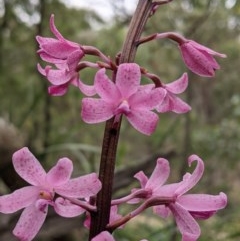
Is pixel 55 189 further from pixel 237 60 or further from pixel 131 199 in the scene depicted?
pixel 237 60

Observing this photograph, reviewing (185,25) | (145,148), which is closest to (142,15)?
(185,25)

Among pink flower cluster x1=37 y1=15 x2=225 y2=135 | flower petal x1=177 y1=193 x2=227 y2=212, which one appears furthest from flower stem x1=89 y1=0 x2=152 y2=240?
flower petal x1=177 y1=193 x2=227 y2=212

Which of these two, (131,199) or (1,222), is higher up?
(131,199)

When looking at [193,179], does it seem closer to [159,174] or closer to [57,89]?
[159,174]

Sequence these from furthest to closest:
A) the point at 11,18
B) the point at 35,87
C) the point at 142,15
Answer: the point at 11,18, the point at 35,87, the point at 142,15

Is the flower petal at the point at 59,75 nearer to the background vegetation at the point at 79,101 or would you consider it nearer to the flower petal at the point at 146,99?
the flower petal at the point at 146,99

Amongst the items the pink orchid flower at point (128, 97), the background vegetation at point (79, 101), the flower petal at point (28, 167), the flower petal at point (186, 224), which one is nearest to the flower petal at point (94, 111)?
the pink orchid flower at point (128, 97)

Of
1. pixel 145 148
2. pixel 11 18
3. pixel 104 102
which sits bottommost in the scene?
pixel 145 148
